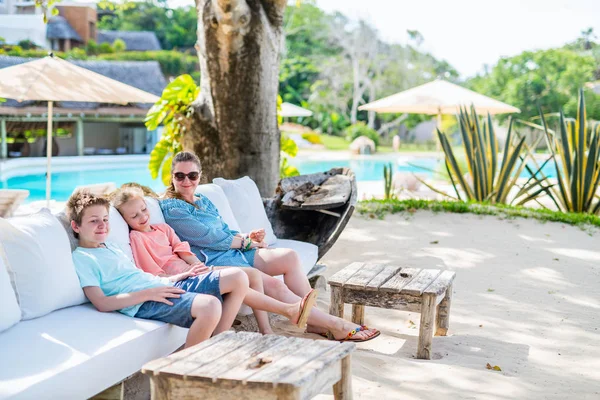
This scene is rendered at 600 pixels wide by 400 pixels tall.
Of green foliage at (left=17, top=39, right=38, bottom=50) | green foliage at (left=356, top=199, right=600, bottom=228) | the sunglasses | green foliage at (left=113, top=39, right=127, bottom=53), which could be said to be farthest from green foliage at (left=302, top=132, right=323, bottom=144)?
the sunglasses

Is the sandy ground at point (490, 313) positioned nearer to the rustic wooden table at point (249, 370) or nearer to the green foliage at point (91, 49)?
the rustic wooden table at point (249, 370)

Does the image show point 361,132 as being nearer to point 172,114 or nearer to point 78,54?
point 78,54

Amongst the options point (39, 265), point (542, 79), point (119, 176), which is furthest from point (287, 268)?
point (542, 79)

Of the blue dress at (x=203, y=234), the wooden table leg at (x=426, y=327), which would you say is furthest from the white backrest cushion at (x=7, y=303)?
the wooden table leg at (x=426, y=327)

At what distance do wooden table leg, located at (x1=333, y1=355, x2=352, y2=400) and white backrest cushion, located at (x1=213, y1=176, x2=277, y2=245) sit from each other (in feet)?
7.17

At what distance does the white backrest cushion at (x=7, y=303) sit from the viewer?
8.76 feet

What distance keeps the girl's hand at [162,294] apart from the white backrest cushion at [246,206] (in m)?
1.76

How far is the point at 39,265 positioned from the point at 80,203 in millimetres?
357

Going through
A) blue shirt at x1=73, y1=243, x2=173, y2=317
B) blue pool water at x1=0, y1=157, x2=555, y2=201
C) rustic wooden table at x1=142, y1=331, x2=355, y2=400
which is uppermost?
blue shirt at x1=73, y1=243, x2=173, y2=317

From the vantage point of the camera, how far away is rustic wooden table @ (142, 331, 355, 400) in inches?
86.2

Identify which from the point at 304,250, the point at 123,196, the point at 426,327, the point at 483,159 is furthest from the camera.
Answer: the point at 483,159

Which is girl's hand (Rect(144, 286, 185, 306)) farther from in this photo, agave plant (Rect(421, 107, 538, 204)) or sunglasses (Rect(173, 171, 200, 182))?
agave plant (Rect(421, 107, 538, 204))

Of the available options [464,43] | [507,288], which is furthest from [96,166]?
[464,43]

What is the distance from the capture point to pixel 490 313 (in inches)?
186
